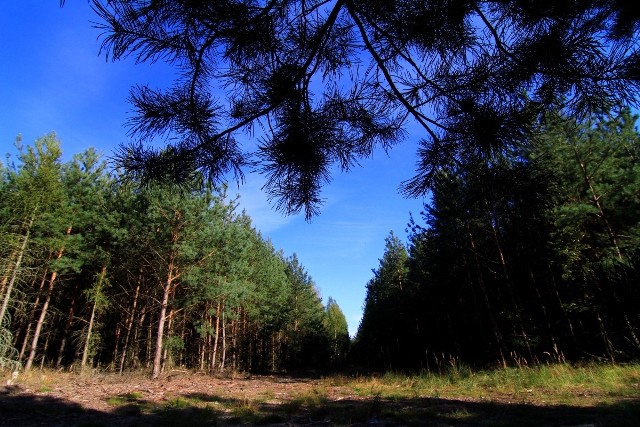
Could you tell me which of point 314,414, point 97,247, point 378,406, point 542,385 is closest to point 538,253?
point 542,385

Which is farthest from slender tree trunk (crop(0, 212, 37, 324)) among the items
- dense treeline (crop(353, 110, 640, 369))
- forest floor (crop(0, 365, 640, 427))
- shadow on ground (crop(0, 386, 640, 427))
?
dense treeline (crop(353, 110, 640, 369))

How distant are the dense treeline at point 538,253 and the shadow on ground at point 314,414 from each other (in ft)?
4.82

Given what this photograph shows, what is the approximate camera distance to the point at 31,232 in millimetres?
15258

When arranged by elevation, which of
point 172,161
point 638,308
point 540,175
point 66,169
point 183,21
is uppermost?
point 66,169

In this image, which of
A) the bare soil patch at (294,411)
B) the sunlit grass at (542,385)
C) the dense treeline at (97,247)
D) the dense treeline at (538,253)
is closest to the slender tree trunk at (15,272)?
the dense treeline at (97,247)

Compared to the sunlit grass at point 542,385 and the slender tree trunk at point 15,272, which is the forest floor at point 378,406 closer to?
the sunlit grass at point 542,385

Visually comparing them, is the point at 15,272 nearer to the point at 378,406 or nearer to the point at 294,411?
the point at 294,411

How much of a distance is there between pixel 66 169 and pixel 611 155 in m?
23.9

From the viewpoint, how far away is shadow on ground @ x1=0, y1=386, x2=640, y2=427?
5.06 meters

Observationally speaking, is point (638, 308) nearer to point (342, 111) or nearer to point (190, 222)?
point (342, 111)

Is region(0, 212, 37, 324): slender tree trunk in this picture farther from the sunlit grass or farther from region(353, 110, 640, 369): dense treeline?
region(353, 110, 640, 369): dense treeline

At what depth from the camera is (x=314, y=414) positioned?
22.0 ft

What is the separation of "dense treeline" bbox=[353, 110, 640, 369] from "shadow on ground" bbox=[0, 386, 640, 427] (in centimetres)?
147

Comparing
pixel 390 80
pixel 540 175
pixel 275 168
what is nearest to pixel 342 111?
pixel 390 80
